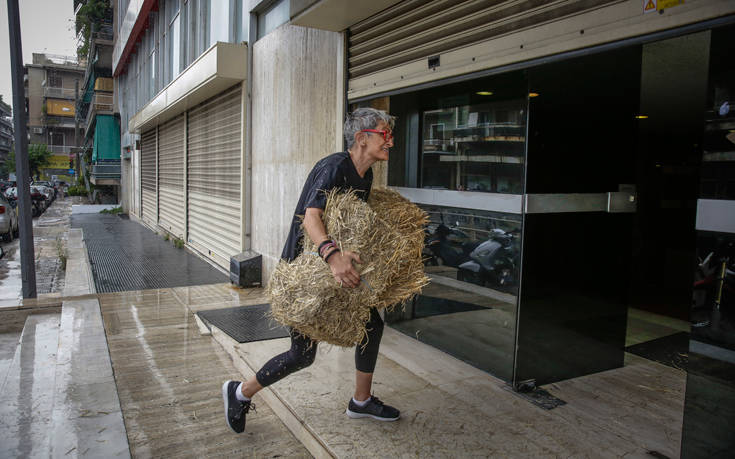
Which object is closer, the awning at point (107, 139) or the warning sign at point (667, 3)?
the warning sign at point (667, 3)

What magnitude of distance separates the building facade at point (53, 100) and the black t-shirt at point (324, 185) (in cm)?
9927

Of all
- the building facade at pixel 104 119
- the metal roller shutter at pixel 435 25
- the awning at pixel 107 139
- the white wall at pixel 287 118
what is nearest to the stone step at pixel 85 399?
the white wall at pixel 287 118

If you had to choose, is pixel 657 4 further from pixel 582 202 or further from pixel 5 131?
pixel 5 131

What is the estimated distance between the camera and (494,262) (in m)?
4.09

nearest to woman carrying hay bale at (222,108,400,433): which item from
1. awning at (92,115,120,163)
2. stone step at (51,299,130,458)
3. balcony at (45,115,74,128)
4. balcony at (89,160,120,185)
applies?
stone step at (51,299,130,458)

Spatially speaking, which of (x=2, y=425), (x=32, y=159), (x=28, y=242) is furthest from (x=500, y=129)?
(x=32, y=159)

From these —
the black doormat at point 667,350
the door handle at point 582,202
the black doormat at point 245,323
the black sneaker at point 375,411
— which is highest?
the door handle at point 582,202

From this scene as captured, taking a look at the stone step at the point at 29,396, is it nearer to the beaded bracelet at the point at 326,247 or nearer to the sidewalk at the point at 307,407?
the sidewalk at the point at 307,407

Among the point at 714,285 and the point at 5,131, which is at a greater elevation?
the point at 5,131

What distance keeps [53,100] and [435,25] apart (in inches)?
4089

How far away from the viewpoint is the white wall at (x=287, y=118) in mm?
6215

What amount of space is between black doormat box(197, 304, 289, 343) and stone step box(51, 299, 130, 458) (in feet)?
3.53

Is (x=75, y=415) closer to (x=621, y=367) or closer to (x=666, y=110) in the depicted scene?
(x=621, y=367)

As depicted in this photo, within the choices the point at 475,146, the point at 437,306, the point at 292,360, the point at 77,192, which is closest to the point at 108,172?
the point at 77,192
